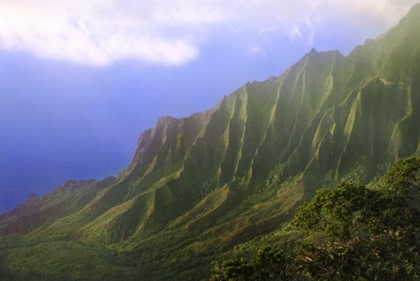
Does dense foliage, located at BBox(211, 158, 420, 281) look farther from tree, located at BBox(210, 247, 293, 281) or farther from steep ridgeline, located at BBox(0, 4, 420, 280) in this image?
steep ridgeline, located at BBox(0, 4, 420, 280)

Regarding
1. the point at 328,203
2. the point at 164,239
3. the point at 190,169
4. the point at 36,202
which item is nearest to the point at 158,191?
the point at 190,169

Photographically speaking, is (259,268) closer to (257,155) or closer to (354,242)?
(354,242)

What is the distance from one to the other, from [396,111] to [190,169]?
66576 mm

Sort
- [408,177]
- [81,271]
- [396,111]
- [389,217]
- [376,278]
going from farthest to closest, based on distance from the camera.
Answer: [396,111], [81,271], [408,177], [389,217], [376,278]

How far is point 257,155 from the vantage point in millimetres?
149000

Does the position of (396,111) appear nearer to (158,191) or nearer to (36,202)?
(158,191)

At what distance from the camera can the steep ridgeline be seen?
394 feet

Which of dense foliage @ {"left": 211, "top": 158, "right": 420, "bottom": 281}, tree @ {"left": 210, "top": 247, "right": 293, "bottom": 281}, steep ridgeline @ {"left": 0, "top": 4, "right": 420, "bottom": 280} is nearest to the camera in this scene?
tree @ {"left": 210, "top": 247, "right": 293, "bottom": 281}

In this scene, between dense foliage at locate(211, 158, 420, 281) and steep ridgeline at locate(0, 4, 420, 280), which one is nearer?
dense foliage at locate(211, 158, 420, 281)

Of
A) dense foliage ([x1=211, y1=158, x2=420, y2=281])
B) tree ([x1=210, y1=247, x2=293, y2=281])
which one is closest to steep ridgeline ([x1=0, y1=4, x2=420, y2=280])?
dense foliage ([x1=211, y1=158, x2=420, y2=281])

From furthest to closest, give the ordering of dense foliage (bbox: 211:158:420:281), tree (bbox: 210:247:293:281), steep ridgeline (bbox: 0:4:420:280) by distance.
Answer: steep ridgeline (bbox: 0:4:420:280) < dense foliage (bbox: 211:158:420:281) < tree (bbox: 210:247:293:281)

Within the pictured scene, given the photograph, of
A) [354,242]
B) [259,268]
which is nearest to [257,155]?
[354,242]

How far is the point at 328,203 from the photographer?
52.2 m

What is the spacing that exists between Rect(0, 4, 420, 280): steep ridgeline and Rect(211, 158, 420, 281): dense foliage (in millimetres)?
50967
